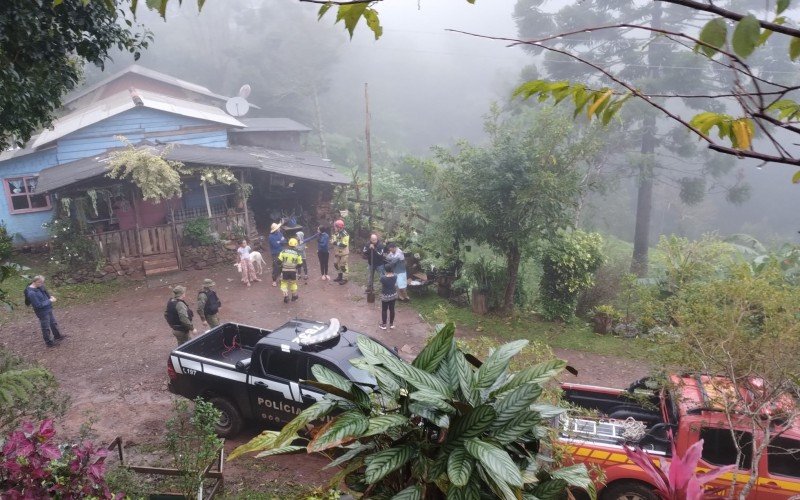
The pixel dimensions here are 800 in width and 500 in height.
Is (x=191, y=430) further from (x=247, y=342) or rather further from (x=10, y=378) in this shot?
(x=10, y=378)

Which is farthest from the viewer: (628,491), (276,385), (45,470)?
(276,385)

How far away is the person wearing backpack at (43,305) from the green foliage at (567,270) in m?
10.4

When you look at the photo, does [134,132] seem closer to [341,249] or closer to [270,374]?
[341,249]

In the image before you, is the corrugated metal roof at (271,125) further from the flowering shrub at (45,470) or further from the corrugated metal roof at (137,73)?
the flowering shrub at (45,470)

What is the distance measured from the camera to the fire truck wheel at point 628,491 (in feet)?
17.9

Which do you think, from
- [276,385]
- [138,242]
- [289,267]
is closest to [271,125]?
[138,242]

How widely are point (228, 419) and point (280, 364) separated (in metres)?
1.23

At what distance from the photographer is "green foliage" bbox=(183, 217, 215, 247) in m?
15.0

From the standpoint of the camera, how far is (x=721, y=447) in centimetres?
524

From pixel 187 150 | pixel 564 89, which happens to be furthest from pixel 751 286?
pixel 187 150

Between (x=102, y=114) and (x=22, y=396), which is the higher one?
(x=102, y=114)

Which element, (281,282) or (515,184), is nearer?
(515,184)

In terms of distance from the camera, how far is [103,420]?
7648 mm

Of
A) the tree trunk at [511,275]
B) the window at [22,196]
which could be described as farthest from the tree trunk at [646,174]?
the window at [22,196]
